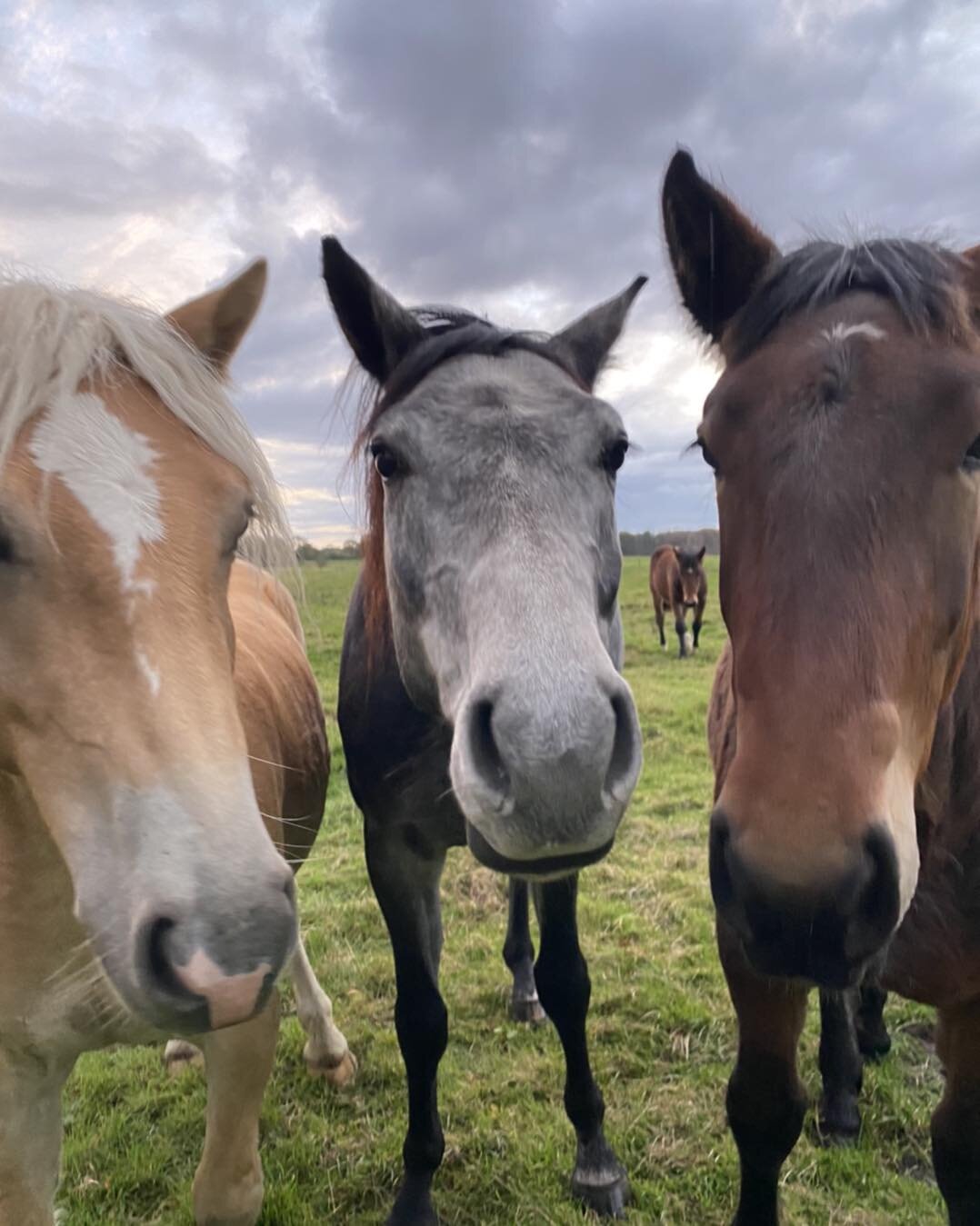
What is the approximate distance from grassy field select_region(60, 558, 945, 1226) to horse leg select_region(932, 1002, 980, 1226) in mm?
682

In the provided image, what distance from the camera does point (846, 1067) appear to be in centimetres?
348

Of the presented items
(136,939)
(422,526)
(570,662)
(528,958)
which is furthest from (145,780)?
(528,958)

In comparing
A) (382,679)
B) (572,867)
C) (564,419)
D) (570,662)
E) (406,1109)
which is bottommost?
(406,1109)

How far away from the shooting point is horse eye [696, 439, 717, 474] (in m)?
2.04

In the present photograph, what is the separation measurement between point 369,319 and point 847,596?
1.88 m

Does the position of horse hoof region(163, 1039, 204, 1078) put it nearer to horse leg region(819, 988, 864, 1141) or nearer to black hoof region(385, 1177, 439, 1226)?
black hoof region(385, 1177, 439, 1226)

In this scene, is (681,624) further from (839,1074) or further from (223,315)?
(223,315)

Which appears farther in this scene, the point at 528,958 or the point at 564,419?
the point at 528,958

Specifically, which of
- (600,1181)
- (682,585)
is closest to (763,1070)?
(600,1181)

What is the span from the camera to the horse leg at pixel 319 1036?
3893 mm

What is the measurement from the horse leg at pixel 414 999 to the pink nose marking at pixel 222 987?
161 centimetres

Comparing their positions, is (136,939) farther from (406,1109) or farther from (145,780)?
(406,1109)

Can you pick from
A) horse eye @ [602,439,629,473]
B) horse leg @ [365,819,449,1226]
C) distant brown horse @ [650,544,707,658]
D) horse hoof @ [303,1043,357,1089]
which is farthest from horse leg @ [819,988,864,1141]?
distant brown horse @ [650,544,707,658]

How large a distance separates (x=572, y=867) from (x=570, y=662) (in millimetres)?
498
